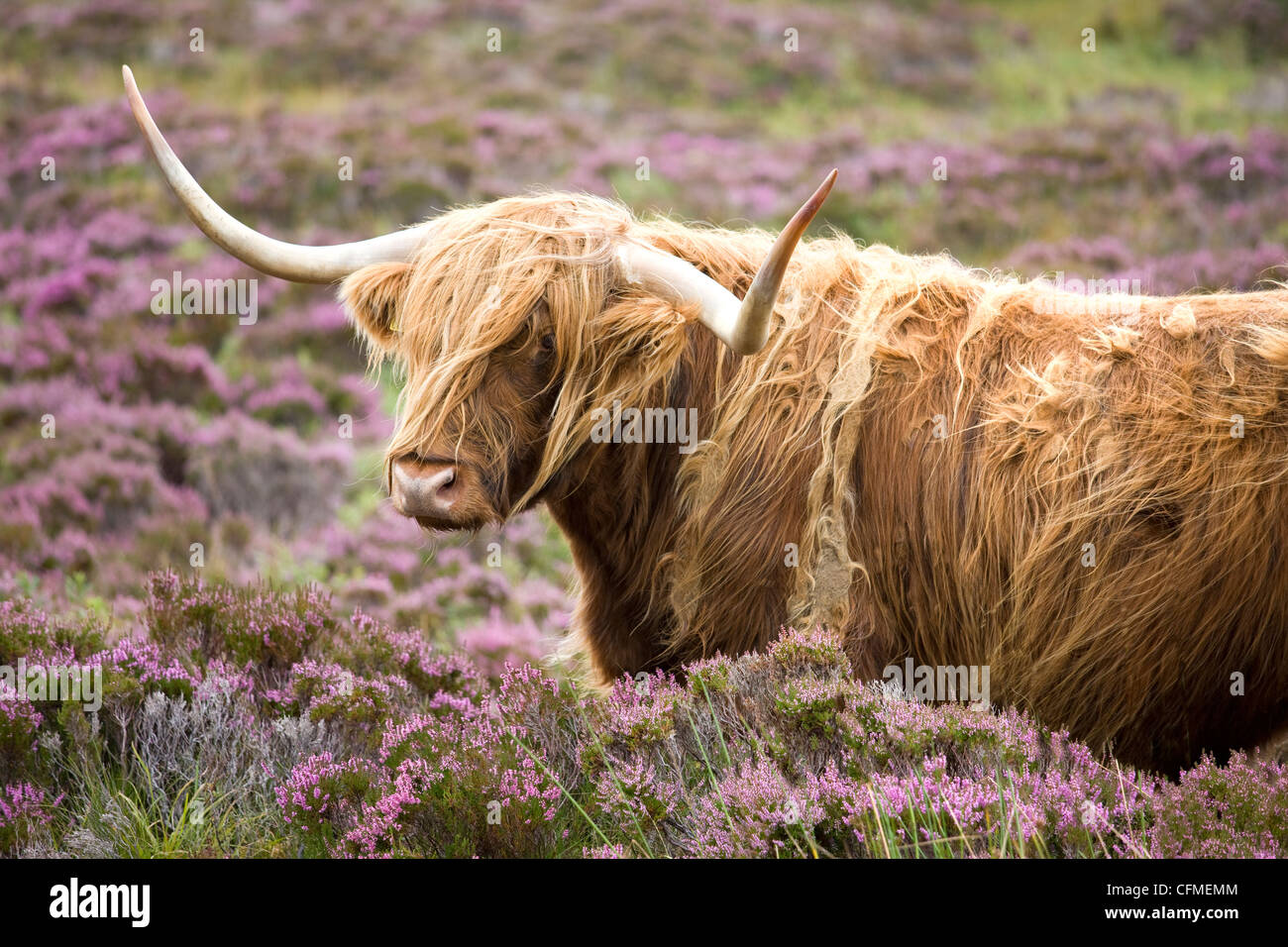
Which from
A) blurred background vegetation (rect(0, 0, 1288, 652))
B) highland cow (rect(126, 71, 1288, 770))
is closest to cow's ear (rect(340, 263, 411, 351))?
highland cow (rect(126, 71, 1288, 770))

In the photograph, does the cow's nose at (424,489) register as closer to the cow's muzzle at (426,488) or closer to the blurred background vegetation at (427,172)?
the cow's muzzle at (426,488)

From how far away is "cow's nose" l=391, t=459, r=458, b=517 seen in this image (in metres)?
3.10

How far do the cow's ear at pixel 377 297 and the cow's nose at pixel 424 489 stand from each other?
2.21 ft

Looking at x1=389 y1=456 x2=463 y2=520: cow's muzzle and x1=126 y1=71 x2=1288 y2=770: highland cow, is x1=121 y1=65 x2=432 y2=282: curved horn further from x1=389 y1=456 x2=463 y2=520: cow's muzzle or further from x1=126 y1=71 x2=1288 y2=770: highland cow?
x1=389 y1=456 x2=463 y2=520: cow's muzzle

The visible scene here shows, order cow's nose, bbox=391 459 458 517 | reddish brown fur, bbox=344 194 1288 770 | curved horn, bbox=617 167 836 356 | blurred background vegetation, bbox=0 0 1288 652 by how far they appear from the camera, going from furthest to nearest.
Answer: blurred background vegetation, bbox=0 0 1288 652 < reddish brown fur, bbox=344 194 1288 770 < cow's nose, bbox=391 459 458 517 < curved horn, bbox=617 167 836 356

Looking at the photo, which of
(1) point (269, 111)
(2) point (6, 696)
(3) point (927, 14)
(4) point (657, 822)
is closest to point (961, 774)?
(4) point (657, 822)

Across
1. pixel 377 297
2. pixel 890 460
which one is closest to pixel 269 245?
pixel 377 297

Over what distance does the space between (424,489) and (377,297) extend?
926mm

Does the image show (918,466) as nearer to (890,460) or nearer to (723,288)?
(890,460)

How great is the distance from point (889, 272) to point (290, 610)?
257 centimetres

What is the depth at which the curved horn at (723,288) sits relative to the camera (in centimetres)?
283

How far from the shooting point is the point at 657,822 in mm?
2900

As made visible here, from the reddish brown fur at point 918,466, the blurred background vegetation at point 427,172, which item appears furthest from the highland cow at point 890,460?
the blurred background vegetation at point 427,172

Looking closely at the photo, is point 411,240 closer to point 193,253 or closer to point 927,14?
point 193,253
